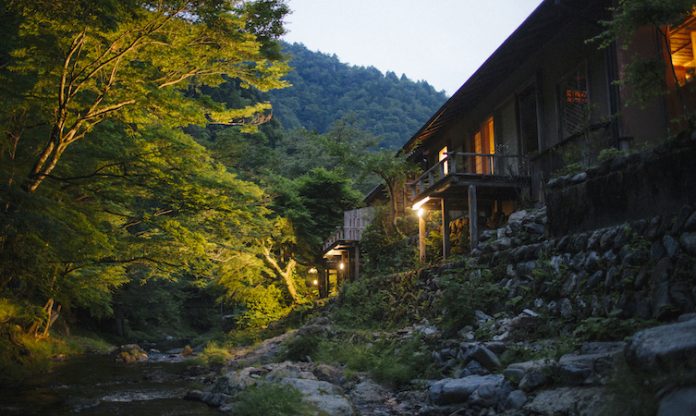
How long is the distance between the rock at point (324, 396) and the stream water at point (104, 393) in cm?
169

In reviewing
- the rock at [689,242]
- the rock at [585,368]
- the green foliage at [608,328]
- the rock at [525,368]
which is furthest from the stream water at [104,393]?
the rock at [689,242]

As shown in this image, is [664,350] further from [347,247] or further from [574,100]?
[347,247]

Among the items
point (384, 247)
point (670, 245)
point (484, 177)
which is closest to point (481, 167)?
point (484, 177)

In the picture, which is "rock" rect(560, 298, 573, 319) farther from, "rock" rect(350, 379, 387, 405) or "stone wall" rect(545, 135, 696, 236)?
"rock" rect(350, 379, 387, 405)

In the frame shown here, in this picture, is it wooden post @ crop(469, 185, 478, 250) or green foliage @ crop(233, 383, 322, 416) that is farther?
wooden post @ crop(469, 185, 478, 250)

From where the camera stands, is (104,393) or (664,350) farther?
(104,393)

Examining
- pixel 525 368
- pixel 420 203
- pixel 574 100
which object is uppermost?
pixel 574 100

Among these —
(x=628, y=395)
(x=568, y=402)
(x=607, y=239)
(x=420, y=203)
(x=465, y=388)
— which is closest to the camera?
(x=628, y=395)

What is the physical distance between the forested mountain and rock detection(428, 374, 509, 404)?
59.9 metres

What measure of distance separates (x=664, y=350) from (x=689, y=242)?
8.98ft

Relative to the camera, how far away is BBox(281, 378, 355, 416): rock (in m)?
7.77

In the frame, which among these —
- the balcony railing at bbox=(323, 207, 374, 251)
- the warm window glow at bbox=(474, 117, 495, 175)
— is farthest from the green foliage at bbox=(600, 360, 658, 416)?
the balcony railing at bbox=(323, 207, 374, 251)

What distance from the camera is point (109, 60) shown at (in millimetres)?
9609

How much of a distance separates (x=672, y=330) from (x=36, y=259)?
990 centimetres
